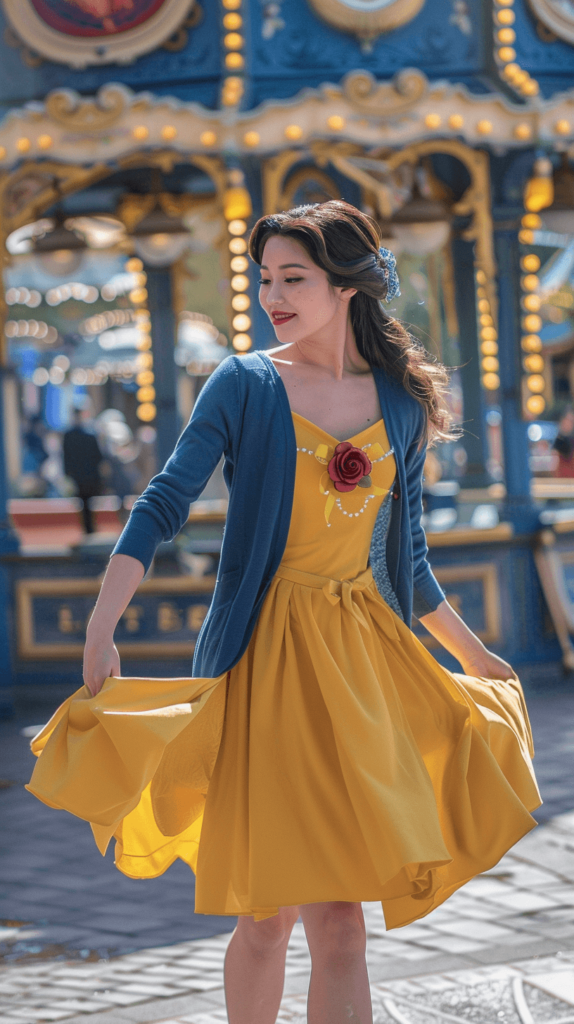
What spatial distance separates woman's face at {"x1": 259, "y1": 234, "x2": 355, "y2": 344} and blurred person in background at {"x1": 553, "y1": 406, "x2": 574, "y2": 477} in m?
11.5

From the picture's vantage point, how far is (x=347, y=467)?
215 centimetres

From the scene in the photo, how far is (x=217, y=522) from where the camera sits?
27.1 ft

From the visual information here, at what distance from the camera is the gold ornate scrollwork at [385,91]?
21.2 ft

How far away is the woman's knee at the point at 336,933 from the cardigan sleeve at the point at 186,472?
2.14 ft

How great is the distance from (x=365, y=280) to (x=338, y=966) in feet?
3.92

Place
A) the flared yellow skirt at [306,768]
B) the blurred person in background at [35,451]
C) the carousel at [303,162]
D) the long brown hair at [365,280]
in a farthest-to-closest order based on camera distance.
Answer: the blurred person in background at [35,451] → the carousel at [303,162] → the long brown hair at [365,280] → the flared yellow skirt at [306,768]

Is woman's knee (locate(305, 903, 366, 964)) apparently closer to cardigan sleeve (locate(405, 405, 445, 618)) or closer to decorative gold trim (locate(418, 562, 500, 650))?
cardigan sleeve (locate(405, 405, 445, 618))

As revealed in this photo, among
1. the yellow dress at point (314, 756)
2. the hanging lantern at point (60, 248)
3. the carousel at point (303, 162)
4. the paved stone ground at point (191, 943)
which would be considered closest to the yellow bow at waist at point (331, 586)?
the yellow dress at point (314, 756)

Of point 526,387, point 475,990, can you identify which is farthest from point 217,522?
point 475,990

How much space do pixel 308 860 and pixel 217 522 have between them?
632 centimetres

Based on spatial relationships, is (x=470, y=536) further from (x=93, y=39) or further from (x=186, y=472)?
(x=186, y=472)

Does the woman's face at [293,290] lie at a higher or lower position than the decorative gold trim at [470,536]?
higher

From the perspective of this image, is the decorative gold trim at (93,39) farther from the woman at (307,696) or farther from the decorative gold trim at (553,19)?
the woman at (307,696)

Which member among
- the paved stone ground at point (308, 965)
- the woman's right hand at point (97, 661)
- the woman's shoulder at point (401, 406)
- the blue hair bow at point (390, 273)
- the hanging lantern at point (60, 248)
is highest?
the hanging lantern at point (60, 248)
